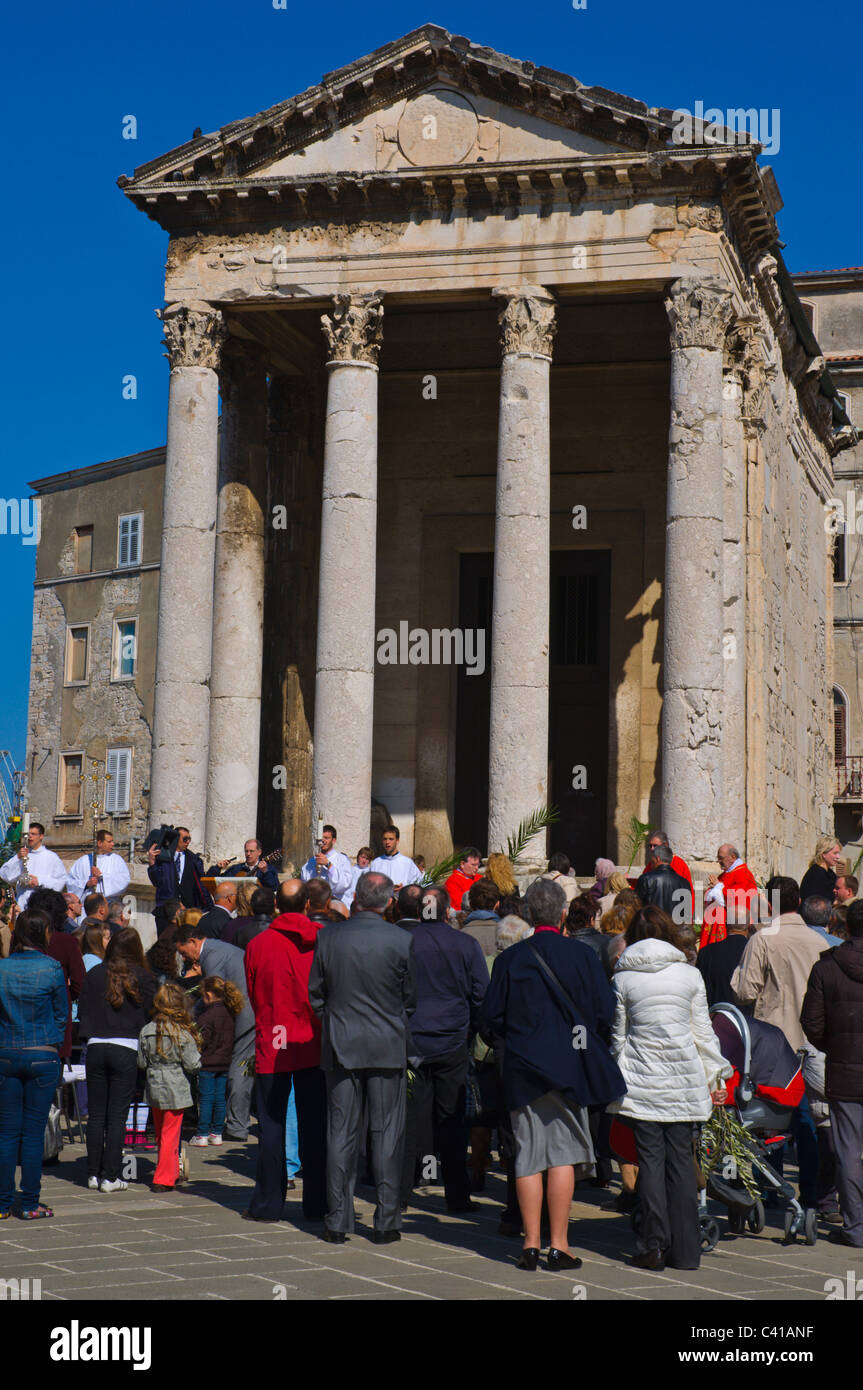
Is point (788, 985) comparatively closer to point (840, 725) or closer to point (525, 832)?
point (525, 832)

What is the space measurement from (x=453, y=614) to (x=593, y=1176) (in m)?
15.6

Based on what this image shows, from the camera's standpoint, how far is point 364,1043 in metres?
9.27

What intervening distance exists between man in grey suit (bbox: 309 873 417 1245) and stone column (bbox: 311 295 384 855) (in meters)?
11.4

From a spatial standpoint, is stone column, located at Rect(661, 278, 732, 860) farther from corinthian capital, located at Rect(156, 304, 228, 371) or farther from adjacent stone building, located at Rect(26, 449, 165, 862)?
adjacent stone building, located at Rect(26, 449, 165, 862)

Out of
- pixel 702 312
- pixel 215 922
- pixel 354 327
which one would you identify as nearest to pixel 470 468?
pixel 354 327

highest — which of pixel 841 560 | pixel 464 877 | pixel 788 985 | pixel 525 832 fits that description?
pixel 841 560

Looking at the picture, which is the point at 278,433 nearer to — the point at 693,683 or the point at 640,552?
the point at 640,552

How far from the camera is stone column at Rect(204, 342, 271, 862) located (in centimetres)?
2267

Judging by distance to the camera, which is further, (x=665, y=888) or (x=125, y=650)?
(x=125, y=650)

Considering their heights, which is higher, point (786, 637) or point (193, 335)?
point (193, 335)

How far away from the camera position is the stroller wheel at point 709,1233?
9.16 meters

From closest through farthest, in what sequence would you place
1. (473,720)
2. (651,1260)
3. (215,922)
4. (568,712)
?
(651,1260) → (215,922) → (568,712) → (473,720)

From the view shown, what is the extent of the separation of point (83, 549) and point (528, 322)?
24.7 metres

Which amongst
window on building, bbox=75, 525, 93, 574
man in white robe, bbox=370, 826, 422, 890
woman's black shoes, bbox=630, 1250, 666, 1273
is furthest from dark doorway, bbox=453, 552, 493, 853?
window on building, bbox=75, 525, 93, 574
